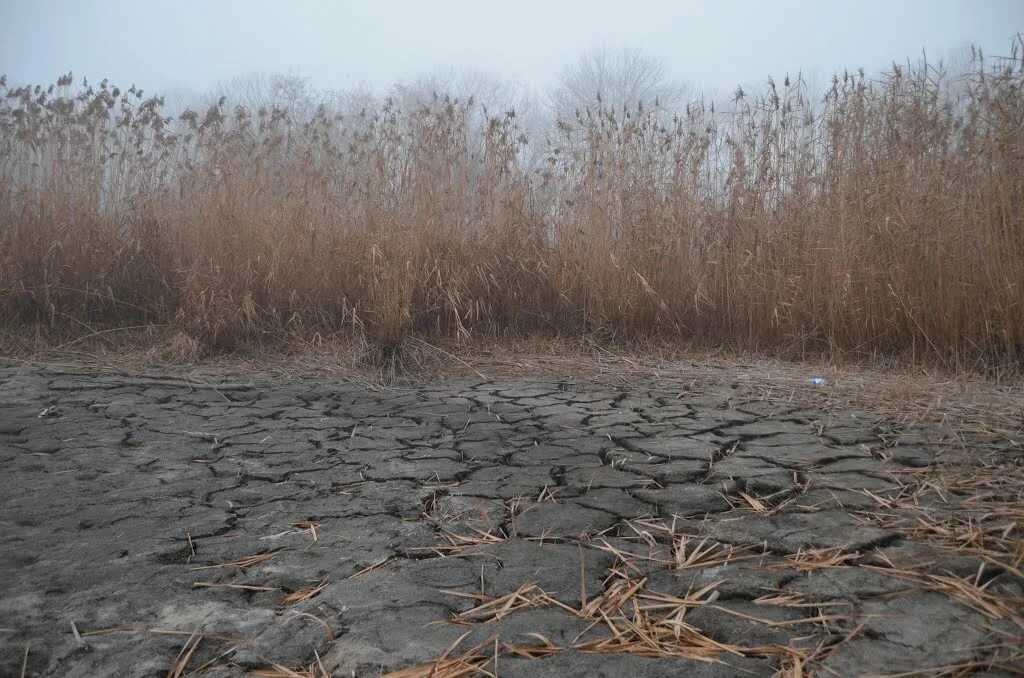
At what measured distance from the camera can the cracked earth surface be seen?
140 centimetres

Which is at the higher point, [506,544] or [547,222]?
[547,222]

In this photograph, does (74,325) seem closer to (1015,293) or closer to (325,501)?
(325,501)

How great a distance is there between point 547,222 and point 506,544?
10.6ft

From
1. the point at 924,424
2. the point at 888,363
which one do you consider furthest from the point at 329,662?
the point at 888,363

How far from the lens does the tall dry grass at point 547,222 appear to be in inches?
158

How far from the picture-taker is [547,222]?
485cm

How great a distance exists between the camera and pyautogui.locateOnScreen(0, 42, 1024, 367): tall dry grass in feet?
13.1

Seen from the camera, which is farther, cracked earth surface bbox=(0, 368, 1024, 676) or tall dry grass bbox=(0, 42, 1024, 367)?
tall dry grass bbox=(0, 42, 1024, 367)

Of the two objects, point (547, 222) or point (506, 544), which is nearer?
point (506, 544)

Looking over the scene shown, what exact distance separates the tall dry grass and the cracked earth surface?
4.05 feet

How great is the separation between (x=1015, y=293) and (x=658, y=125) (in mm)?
2287

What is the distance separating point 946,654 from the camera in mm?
1311

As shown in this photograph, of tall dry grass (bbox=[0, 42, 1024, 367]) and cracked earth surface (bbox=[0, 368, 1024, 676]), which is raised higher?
tall dry grass (bbox=[0, 42, 1024, 367])

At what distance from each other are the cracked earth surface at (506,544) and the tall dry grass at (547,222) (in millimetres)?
1235
